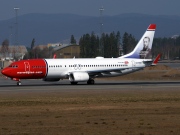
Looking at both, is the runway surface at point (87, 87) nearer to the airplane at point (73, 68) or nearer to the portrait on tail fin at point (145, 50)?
the airplane at point (73, 68)

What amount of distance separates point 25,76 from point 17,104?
2455 centimetres

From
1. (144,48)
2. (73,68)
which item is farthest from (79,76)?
(144,48)

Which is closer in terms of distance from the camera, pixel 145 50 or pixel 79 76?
pixel 79 76

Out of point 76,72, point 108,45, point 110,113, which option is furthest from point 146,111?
point 108,45

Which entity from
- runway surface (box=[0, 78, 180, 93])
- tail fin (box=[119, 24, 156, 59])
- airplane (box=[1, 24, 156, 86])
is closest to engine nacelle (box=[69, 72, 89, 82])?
airplane (box=[1, 24, 156, 86])

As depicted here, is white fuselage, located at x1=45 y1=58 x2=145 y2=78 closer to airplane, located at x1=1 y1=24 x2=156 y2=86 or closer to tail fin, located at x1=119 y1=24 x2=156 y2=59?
airplane, located at x1=1 y1=24 x2=156 y2=86

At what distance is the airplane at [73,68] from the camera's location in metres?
62.3

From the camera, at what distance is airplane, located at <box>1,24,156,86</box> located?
62.3m

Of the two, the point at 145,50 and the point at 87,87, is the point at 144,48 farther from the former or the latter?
the point at 87,87

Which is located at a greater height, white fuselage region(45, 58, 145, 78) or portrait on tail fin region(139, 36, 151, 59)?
portrait on tail fin region(139, 36, 151, 59)

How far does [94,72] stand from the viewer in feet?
212

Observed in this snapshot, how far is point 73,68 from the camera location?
64000 mm

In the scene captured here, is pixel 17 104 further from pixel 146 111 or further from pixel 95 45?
pixel 95 45

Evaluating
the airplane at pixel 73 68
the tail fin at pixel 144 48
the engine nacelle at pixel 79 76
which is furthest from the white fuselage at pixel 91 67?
the tail fin at pixel 144 48
